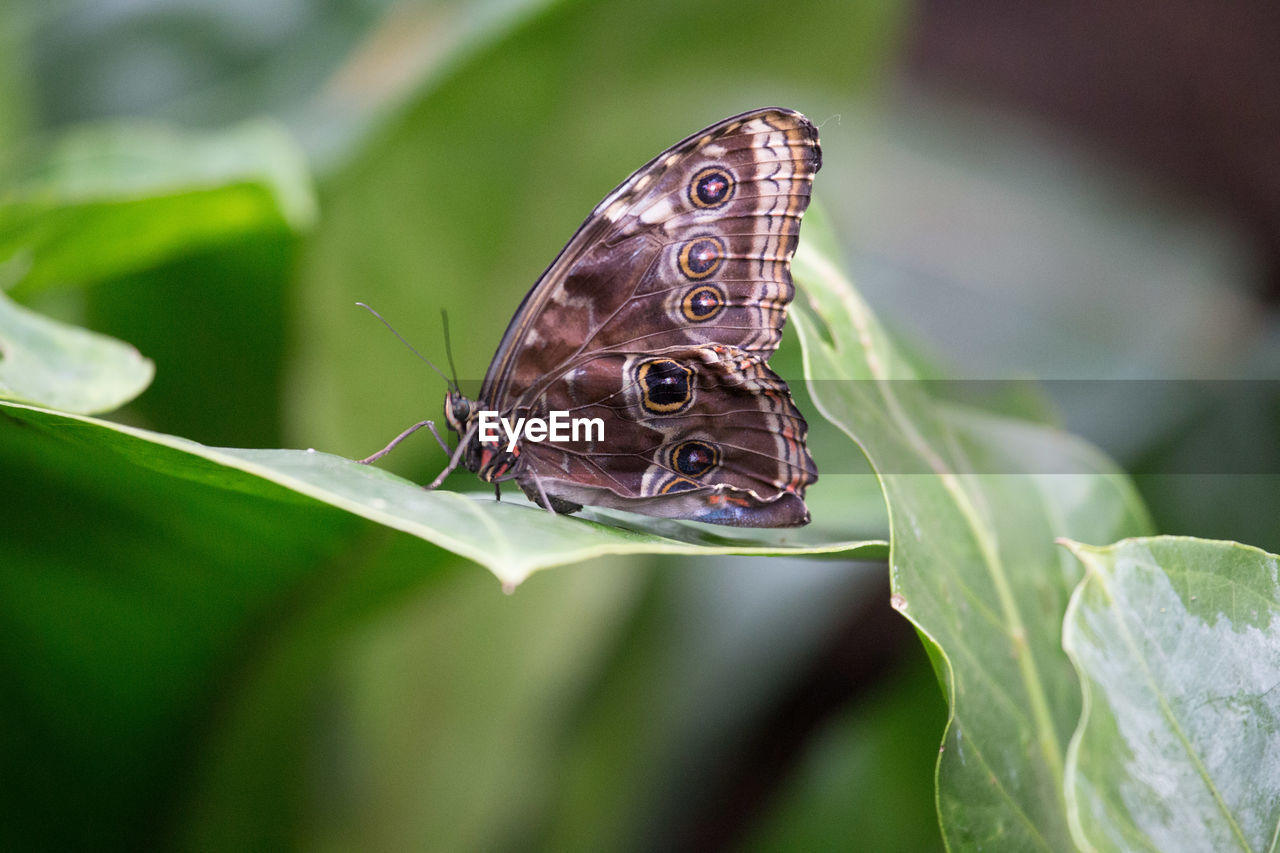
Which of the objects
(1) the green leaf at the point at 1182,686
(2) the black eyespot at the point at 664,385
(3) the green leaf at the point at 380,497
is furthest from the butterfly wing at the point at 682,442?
(1) the green leaf at the point at 1182,686

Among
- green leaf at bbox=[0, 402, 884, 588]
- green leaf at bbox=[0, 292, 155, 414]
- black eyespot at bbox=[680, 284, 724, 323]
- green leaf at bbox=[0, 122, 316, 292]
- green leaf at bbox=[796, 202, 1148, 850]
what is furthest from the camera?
green leaf at bbox=[0, 122, 316, 292]

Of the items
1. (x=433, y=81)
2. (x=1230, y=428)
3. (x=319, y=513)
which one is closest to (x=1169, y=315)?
(x=1230, y=428)

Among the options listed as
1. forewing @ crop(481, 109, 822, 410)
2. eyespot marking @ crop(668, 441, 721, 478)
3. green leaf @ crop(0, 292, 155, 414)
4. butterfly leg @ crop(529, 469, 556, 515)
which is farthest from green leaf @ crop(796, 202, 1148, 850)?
green leaf @ crop(0, 292, 155, 414)

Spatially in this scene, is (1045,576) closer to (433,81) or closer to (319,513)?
(319,513)

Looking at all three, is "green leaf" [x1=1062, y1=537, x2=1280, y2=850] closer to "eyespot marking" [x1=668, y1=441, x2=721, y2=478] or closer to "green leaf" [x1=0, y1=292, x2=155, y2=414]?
"eyespot marking" [x1=668, y1=441, x2=721, y2=478]

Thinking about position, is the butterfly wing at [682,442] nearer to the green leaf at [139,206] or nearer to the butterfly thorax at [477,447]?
the butterfly thorax at [477,447]

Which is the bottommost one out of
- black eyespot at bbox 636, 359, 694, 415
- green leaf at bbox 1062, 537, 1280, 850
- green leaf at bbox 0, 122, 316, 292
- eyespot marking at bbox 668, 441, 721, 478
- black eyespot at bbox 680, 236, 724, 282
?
green leaf at bbox 1062, 537, 1280, 850

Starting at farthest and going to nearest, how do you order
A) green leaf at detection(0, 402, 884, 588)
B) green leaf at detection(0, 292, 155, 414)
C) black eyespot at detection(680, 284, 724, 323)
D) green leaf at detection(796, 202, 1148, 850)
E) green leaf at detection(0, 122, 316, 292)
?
green leaf at detection(0, 122, 316, 292) < black eyespot at detection(680, 284, 724, 323) < green leaf at detection(0, 292, 155, 414) < green leaf at detection(796, 202, 1148, 850) < green leaf at detection(0, 402, 884, 588)
